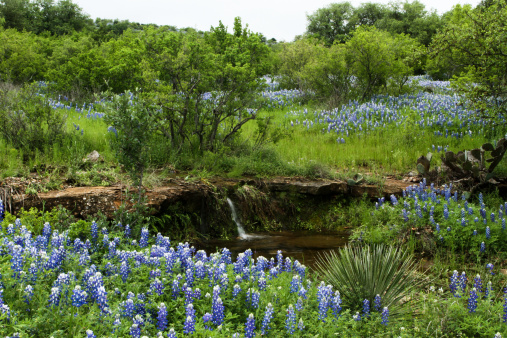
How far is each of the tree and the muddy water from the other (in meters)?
44.9

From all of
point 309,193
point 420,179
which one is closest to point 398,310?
point 309,193

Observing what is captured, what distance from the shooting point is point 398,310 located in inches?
157

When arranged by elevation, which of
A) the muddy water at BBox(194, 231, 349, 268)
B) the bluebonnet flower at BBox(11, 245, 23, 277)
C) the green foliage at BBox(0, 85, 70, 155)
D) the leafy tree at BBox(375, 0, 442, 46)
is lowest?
the muddy water at BBox(194, 231, 349, 268)

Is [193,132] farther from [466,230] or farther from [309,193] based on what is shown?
[466,230]

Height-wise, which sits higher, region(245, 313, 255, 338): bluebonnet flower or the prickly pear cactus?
the prickly pear cactus

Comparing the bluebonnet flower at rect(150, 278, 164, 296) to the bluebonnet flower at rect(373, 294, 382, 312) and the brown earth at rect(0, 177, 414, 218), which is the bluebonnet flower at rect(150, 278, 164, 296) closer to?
the bluebonnet flower at rect(373, 294, 382, 312)

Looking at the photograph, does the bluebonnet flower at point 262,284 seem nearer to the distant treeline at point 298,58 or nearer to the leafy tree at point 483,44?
the distant treeline at point 298,58

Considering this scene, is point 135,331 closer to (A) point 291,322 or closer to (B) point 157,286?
(B) point 157,286

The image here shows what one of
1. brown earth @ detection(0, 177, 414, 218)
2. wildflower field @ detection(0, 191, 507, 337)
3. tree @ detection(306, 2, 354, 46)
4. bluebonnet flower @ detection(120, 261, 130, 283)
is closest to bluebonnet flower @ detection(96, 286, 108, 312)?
wildflower field @ detection(0, 191, 507, 337)

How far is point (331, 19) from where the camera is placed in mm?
50125

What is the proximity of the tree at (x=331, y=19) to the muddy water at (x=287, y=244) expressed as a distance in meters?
44.9

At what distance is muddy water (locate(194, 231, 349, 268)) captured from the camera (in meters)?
6.49

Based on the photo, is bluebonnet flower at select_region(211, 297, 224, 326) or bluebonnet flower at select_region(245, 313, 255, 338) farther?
bluebonnet flower at select_region(211, 297, 224, 326)

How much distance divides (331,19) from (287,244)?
157 ft
